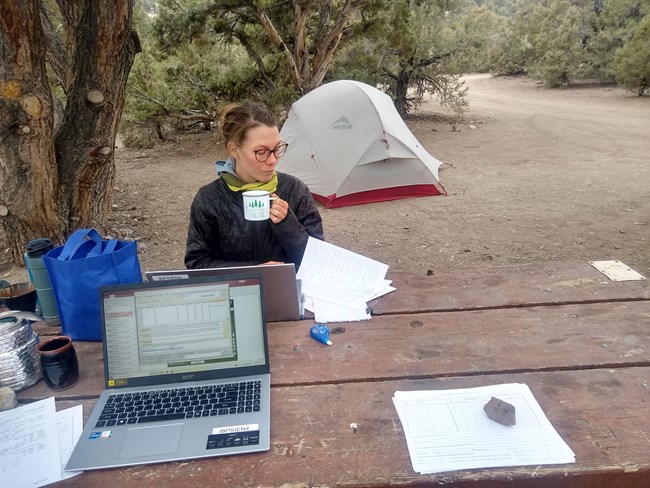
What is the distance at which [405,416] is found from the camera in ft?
4.19

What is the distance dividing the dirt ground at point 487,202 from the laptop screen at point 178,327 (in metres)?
3.24

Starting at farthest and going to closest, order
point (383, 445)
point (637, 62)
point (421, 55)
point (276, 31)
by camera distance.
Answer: point (637, 62) < point (421, 55) < point (276, 31) < point (383, 445)

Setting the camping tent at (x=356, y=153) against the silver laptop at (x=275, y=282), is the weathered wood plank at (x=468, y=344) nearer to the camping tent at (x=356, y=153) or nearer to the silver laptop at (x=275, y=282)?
the silver laptop at (x=275, y=282)

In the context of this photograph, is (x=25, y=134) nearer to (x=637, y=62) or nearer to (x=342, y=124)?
(x=342, y=124)

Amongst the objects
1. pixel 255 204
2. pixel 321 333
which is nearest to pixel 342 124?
pixel 255 204

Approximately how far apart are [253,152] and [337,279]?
2.24 ft

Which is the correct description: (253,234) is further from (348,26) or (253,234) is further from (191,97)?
(348,26)

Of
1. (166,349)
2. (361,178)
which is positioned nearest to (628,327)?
(166,349)

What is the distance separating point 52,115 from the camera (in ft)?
11.9

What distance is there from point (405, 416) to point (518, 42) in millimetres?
25091

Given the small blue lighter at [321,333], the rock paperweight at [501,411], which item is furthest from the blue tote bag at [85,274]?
the rock paperweight at [501,411]

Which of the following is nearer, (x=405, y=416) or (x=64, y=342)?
(x=405, y=416)

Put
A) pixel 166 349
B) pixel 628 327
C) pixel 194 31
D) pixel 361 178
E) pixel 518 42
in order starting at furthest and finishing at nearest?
1. pixel 518 42
2. pixel 194 31
3. pixel 361 178
4. pixel 628 327
5. pixel 166 349

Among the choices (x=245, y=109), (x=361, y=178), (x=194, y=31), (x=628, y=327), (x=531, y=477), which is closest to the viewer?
(x=531, y=477)
